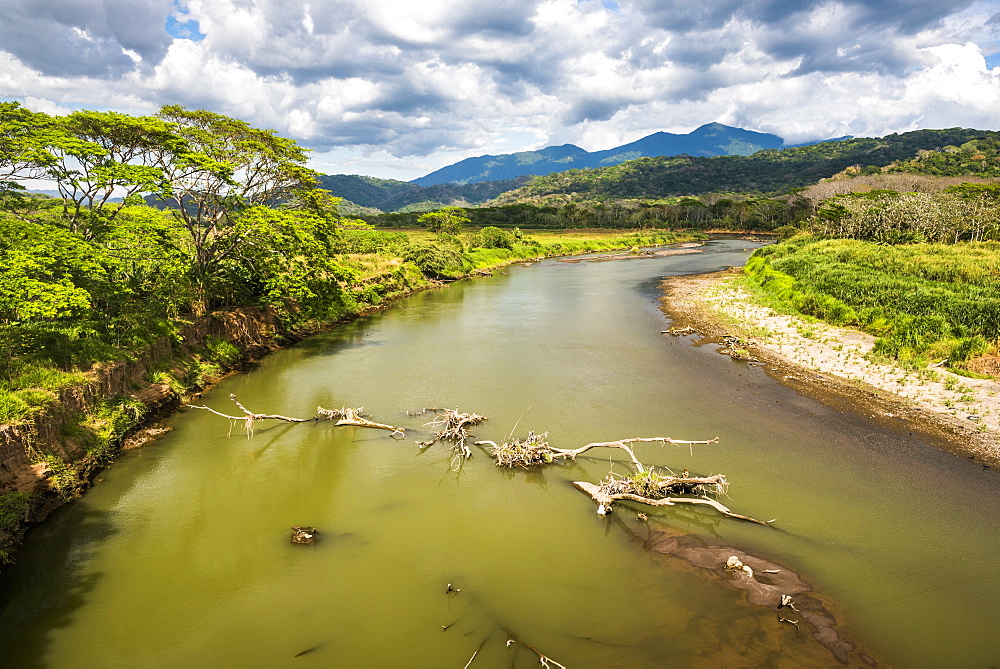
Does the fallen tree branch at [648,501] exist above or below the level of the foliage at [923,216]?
below

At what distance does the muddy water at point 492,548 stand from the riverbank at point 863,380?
110 cm

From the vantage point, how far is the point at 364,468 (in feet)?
42.8

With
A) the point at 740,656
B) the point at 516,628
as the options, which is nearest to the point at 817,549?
the point at 740,656

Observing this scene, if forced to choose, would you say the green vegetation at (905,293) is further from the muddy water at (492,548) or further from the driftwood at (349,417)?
the driftwood at (349,417)

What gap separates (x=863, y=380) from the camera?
57.9 feet

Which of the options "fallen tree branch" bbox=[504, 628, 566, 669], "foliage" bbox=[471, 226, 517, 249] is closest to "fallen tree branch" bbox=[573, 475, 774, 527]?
"fallen tree branch" bbox=[504, 628, 566, 669]

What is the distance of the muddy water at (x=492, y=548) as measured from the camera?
767 centimetres

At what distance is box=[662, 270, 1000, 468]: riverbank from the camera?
45.7ft

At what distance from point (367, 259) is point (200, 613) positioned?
3664 centimetres

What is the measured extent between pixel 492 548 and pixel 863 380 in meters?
15.5

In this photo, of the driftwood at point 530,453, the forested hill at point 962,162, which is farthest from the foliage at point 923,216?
the forested hill at point 962,162

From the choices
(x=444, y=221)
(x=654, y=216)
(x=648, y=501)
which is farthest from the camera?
(x=654, y=216)

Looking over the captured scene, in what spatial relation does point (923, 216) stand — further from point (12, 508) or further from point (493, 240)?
point (12, 508)

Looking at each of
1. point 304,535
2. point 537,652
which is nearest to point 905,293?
point 537,652
